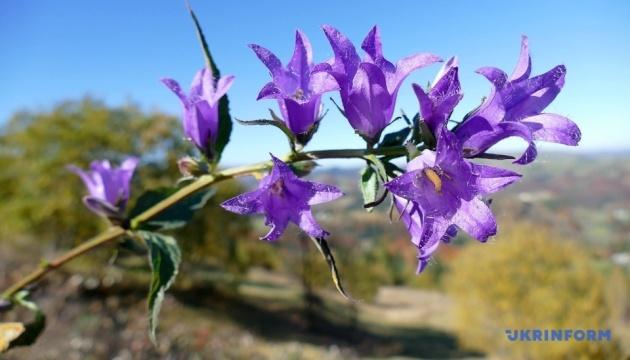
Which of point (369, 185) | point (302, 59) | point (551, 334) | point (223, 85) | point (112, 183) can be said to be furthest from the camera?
point (551, 334)

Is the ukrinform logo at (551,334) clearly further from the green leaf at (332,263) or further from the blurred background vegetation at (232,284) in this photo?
the green leaf at (332,263)

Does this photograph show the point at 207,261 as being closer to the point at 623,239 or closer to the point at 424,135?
the point at 424,135

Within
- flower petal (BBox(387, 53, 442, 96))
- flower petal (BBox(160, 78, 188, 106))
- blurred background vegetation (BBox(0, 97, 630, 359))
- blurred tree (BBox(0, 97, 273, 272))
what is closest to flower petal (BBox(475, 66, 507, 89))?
flower petal (BBox(387, 53, 442, 96))

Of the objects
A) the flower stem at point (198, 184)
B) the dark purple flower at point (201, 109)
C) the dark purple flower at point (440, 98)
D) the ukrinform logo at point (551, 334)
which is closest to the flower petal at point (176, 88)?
the dark purple flower at point (201, 109)

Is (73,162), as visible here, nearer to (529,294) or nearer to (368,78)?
(529,294)

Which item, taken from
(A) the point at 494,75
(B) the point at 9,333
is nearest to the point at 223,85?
(A) the point at 494,75

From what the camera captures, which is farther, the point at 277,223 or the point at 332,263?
the point at 277,223

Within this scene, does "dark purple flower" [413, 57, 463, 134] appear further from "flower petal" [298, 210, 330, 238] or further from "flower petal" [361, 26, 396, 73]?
"flower petal" [298, 210, 330, 238]
